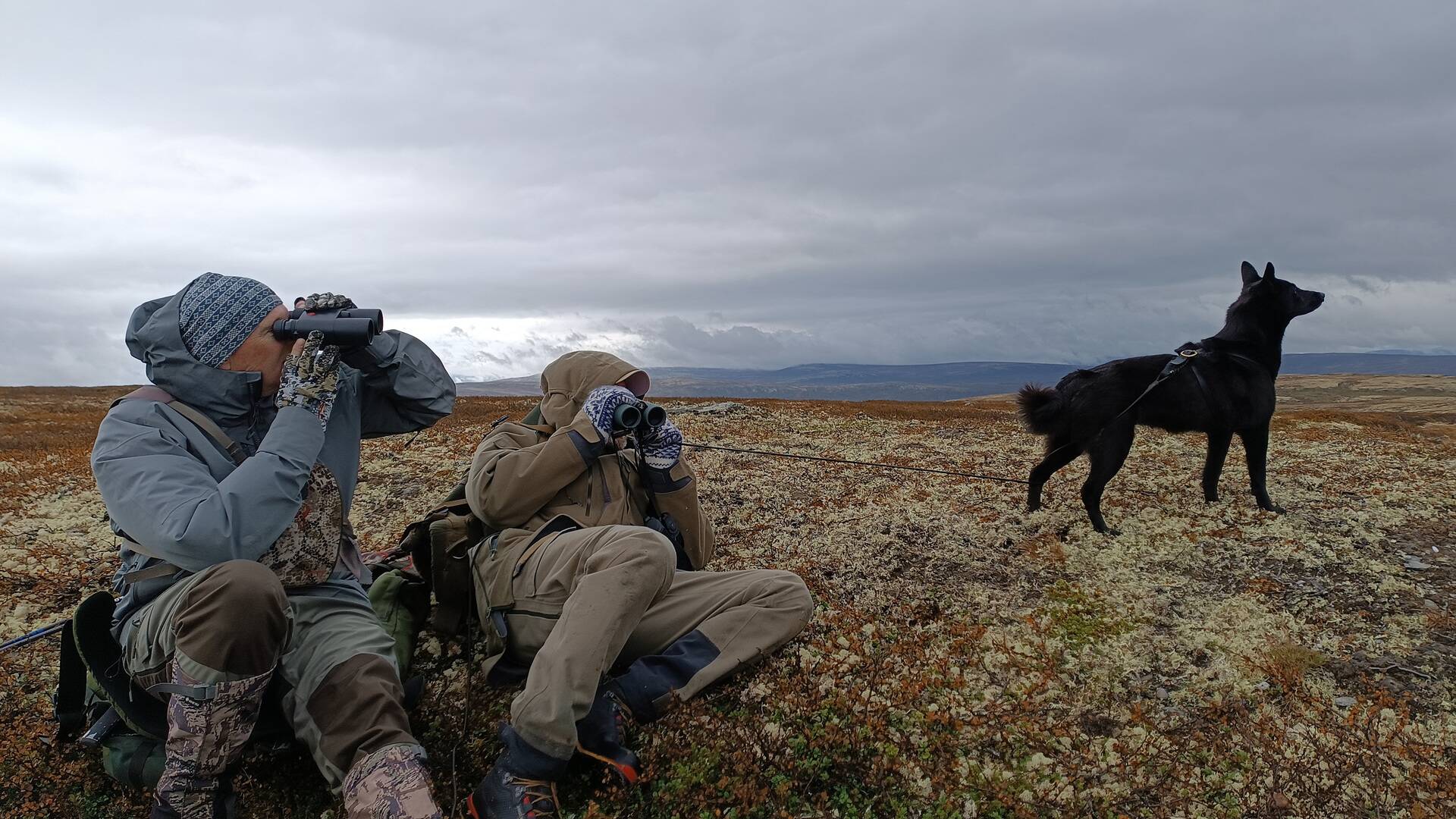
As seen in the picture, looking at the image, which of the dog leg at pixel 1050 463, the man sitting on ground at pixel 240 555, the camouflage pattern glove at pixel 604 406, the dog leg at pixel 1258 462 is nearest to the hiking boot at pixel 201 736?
the man sitting on ground at pixel 240 555

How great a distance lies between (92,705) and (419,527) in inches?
65.2

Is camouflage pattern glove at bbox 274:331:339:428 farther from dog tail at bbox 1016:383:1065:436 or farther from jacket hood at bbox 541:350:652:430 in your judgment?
dog tail at bbox 1016:383:1065:436

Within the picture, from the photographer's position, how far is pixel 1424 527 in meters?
6.82

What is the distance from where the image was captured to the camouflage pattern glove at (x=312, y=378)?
10.6 ft

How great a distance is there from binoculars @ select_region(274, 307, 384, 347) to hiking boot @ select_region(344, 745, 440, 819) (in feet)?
5.77

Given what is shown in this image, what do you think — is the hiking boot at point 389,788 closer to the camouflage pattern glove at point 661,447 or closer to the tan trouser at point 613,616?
the tan trouser at point 613,616

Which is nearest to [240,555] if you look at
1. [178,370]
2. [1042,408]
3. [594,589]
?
[178,370]

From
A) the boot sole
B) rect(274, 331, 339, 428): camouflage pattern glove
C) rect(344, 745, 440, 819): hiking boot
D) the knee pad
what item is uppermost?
rect(274, 331, 339, 428): camouflage pattern glove

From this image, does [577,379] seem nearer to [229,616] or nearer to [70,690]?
[229,616]

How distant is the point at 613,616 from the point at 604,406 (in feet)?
3.96

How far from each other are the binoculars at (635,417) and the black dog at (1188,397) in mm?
4068

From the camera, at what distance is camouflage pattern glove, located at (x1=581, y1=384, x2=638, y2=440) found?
4043 mm

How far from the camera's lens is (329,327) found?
3.37 meters

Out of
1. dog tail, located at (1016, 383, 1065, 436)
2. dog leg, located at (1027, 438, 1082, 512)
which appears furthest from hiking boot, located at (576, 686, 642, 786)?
dog leg, located at (1027, 438, 1082, 512)
